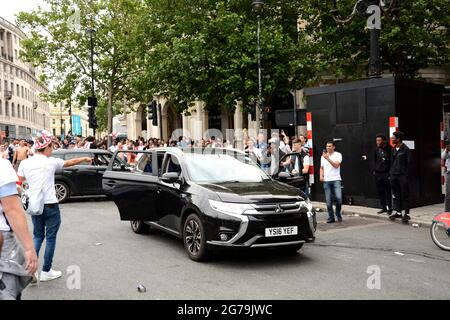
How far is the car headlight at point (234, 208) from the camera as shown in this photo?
6410 mm

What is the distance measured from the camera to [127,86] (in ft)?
132

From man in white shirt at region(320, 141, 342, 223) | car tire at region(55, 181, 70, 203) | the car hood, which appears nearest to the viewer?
the car hood

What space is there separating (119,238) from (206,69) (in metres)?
13.9

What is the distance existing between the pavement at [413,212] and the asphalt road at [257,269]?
815 millimetres

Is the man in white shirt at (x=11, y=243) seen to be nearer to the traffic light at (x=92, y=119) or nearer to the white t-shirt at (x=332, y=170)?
the white t-shirt at (x=332, y=170)

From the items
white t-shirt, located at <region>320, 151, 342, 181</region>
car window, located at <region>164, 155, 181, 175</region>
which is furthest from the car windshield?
white t-shirt, located at <region>320, 151, 342, 181</region>

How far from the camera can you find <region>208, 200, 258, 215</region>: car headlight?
21.0 ft

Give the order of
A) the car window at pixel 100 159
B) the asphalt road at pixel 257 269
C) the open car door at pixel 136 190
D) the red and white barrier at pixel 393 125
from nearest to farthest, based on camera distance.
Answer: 1. the asphalt road at pixel 257 269
2. the open car door at pixel 136 190
3. the red and white barrier at pixel 393 125
4. the car window at pixel 100 159

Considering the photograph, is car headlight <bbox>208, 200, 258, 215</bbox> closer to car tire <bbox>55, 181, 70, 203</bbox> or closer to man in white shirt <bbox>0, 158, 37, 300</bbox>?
man in white shirt <bbox>0, 158, 37, 300</bbox>

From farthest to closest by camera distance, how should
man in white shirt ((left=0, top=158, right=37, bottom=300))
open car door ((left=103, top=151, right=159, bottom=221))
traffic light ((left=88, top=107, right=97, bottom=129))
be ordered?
traffic light ((left=88, top=107, right=97, bottom=129))
open car door ((left=103, top=151, right=159, bottom=221))
man in white shirt ((left=0, top=158, right=37, bottom=300))

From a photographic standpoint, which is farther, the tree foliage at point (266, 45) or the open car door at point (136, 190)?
the tree foliage at point (266, 45)

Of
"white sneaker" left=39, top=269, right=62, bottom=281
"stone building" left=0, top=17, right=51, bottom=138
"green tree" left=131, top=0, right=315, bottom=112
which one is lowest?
"white sneaker" left=39, top=269, right=62, bottom=281

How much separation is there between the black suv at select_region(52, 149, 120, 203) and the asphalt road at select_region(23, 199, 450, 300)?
5.22 metres

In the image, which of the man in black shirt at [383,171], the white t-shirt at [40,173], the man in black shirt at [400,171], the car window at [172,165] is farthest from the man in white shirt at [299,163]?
the white t-shirt at [40,173]
